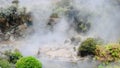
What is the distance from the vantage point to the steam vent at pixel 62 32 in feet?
53.6

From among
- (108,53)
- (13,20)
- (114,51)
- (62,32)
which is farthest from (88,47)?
(13,20)

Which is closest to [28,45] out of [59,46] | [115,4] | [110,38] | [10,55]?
[59,46]

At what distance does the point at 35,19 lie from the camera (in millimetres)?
21438

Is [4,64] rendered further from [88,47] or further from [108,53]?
[108,53]

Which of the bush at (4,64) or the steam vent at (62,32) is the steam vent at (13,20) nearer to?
the steam vent at (62,32)

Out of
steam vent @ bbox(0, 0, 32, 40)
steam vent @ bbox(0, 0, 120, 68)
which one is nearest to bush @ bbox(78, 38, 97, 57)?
steam vent @ bbox(0, 0, 120, 68)

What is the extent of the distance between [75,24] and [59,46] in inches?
111

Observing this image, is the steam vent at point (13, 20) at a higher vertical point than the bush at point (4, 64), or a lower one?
higher

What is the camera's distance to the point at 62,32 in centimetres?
2019

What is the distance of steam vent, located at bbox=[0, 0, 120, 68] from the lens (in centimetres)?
1633

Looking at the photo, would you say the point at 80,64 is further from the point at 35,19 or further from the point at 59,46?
the point at 35,19

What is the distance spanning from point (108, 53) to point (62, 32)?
444cm

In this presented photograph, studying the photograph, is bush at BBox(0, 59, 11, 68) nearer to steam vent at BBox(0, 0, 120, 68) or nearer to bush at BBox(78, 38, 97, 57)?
steam vent at BBox(0, 0, 120, 68)

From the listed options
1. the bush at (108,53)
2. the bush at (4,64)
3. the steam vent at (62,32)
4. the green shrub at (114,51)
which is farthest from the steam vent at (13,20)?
the green shrub at (114,51)
